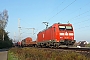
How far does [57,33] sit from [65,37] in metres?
1.39

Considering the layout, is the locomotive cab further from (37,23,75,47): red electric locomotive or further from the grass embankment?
the grass embankment

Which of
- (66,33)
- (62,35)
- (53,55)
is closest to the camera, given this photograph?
(53,55)

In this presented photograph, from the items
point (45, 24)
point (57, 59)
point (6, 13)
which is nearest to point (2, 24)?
point (6, 13)

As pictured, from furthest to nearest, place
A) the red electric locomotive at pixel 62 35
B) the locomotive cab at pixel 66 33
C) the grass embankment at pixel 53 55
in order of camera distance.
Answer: the locomotive cab at pixel 66 33 < the red electric locomotive at pixel 62 35 < the grass embankment at pixel 53 55

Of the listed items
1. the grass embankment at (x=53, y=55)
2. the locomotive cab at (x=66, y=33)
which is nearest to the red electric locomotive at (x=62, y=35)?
the locomotive cab at (x=66, y=33)

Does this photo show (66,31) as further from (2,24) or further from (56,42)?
(2,24)

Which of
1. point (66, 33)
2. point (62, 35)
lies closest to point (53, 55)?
point (62, 35)

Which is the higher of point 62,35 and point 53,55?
point 62,35

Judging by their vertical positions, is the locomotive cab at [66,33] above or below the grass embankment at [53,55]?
above

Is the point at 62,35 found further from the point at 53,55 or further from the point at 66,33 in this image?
the point at 53,55

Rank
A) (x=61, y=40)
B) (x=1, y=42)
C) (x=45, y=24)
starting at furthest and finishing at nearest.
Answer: (x=1, y=42), (x=45, y=24), (x=61, y=40)

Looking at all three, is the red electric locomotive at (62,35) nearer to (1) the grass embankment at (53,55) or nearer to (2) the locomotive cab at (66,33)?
(2) the locomotive cab at (66,33)

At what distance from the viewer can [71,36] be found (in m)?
31.4

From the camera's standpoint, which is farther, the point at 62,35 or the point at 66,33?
the point at 66,33
